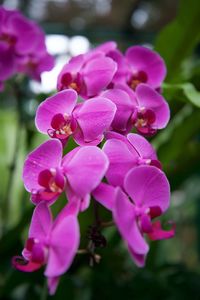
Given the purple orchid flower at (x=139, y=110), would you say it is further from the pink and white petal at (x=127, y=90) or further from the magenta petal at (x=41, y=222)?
the magenta petal at (x=41, y=222)

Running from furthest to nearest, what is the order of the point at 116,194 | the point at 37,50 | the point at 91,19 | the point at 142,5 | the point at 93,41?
the point at 91,19
the point at 93,41
the point at 142,5
the point at 37,50
the point at 116,194

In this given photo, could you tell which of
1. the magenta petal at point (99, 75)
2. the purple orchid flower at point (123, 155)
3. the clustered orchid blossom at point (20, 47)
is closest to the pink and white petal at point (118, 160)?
the purple orchid flower at point (123, 155)

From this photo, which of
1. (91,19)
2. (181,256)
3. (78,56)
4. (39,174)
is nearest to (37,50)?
(78,56)

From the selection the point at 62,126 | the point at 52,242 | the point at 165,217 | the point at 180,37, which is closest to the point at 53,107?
the point at 62,126

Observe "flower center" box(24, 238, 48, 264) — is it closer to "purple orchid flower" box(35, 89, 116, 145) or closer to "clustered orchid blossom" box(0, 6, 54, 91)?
"purple orchid flower" box(35, 89, 116, 145)

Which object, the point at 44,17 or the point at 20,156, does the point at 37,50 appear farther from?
the point at 44,17

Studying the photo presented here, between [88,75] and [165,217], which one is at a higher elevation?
[88,75]

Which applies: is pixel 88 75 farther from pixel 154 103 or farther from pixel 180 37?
pixel 180 37
